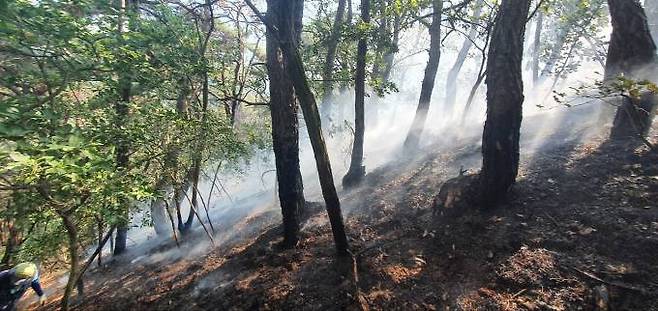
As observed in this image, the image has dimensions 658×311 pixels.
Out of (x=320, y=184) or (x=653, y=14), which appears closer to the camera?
(x=320, y=184)

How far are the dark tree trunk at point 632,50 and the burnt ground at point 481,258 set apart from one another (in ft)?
2.33

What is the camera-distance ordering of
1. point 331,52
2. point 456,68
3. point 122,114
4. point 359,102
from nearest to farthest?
point 122,114, point 359,102, point 331,52, point 456,68

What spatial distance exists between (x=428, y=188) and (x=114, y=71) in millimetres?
7128

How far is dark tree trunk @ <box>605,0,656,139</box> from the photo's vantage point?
671cm

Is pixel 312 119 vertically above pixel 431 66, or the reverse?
pixel 431 66

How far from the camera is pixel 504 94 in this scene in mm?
5582

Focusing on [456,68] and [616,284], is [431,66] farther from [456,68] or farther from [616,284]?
[456,68]

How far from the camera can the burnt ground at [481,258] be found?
4227 millimetres

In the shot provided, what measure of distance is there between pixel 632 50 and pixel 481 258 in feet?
18.0

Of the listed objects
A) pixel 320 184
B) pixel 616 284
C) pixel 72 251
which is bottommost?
pixel 616 284

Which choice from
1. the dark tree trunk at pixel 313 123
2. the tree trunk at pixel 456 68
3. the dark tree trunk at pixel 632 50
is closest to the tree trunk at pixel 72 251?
the dark tree trunk at pixel 313 123

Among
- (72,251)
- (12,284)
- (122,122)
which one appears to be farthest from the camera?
(12,284)

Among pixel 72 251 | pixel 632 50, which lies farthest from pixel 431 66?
pixel 72 251

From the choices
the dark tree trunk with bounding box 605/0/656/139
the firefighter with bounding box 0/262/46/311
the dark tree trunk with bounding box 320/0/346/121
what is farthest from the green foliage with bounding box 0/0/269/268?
the dark tree trunk with bounding box 605/0/656/139
